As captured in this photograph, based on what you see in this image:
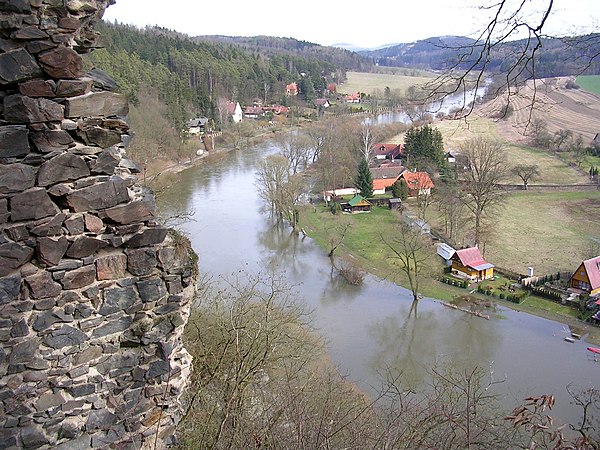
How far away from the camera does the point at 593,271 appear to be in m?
18.9

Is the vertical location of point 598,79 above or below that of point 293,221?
above

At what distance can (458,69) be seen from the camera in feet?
14.9

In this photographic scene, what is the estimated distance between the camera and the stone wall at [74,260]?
3174mm

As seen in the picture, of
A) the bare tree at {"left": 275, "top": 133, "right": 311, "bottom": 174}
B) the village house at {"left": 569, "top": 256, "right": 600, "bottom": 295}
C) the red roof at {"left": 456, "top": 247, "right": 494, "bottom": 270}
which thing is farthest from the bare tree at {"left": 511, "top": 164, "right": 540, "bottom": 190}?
the village house at {"left": 569, "top": 256, "right": 600, "bottom": 295}

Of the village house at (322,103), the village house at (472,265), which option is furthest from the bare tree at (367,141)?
the village house at (322,103)

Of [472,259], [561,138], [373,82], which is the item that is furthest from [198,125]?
[373,82]

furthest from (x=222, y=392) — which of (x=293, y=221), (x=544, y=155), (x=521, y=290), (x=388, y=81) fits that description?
(x=388, y=81)

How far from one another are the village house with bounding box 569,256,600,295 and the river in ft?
9.17

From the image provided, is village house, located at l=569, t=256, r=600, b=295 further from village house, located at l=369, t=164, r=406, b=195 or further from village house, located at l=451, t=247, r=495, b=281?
village house, located at l=369, t=164, r=406, b=195

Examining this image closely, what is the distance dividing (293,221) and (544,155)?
2620 centimetres

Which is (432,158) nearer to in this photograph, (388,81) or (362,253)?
(362,253)

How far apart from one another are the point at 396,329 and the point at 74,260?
1357 cm

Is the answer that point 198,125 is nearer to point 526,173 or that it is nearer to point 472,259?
point 526,173

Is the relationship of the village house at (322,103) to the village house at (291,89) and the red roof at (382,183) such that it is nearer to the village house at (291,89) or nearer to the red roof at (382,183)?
the village house at (291,89)
